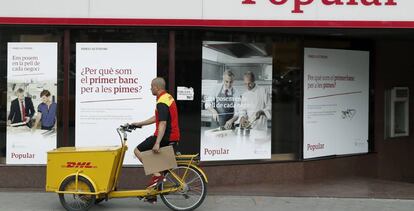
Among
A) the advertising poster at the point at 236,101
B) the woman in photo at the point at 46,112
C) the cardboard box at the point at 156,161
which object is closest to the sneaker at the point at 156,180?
the cardboard box at the point at 156,161

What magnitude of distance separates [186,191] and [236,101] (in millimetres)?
2536

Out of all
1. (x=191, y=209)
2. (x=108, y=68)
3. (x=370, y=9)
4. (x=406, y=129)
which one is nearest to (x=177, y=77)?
(x=108, y=68)

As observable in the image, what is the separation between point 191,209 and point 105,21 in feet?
10.2

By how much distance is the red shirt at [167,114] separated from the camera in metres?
7.14

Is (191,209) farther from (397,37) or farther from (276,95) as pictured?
(397,37)

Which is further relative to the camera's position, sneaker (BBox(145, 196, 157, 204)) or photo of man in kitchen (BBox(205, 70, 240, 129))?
photo of man in kitchen (BBox(205, 70, 240, 129))

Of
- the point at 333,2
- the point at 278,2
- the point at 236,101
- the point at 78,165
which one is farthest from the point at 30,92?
the point at 333,2

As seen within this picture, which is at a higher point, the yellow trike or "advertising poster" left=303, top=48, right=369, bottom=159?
"advertising poster" left=303, top=48, right=369, bottom=159

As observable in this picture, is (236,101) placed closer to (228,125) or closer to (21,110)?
(228,125)

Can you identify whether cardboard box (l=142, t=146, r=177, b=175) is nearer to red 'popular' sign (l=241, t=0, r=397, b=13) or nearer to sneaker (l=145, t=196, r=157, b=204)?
sneaker (l=145, t=196, r=157, b=204)

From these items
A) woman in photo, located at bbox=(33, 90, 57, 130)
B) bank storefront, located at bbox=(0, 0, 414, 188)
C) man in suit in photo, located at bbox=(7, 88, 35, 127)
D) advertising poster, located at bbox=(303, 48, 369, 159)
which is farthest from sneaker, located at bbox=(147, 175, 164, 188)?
advertising poster, located at bbox=(303, 48, 369, 159)

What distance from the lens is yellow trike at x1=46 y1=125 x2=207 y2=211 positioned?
282 inches

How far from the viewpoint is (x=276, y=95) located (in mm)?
9703

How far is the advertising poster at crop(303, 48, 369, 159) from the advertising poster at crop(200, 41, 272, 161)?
2.52 ft
